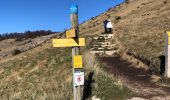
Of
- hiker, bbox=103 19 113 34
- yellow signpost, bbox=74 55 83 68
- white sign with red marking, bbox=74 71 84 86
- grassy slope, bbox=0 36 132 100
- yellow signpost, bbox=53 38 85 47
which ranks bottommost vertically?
grassy slope, bbox=0 36 132 100

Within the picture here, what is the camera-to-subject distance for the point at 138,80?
16266 mm

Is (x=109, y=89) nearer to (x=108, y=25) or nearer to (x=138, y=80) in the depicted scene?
(x=138, y=80)

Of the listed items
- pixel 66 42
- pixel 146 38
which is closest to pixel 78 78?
pixel 66 42

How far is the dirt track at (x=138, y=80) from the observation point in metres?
13.1

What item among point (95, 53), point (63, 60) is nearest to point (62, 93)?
point (95, 53)

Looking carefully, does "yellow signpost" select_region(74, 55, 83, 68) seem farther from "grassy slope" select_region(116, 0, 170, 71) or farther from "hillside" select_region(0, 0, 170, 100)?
"grassy slope" select_region(116, 0, 170, 71)

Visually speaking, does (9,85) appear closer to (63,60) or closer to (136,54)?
(63,60)

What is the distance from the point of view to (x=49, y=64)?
28922 millimetres

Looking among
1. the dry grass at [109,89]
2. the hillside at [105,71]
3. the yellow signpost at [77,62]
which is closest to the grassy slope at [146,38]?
the hillside at [105,71]

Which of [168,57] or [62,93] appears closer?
[62,93]

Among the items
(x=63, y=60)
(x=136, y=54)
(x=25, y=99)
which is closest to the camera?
(x=25, y=99)

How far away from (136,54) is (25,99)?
28.3ft

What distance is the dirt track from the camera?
43.1ft

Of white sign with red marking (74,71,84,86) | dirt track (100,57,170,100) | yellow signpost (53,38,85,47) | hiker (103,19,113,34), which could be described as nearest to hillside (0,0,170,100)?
dirt track (100,57,170,100)
